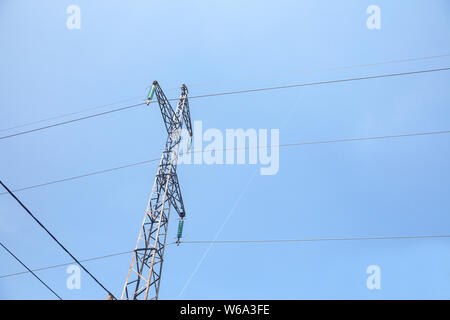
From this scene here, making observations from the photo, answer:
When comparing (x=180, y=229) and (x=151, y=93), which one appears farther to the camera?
(x=180, y=229)

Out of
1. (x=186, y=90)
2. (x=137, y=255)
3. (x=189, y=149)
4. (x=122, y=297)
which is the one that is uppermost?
(x=186, y=90)

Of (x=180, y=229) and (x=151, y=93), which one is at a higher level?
(x=151, y=93)

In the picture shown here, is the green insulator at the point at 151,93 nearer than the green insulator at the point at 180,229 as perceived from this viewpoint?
Yes

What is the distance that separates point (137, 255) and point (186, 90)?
913 centimetres

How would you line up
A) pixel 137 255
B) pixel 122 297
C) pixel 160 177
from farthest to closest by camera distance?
pixel 160 177
pixel 137 255
pixel 122 297

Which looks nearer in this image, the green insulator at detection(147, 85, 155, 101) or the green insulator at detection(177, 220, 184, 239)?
the green insulator at detection(147, 85, 155, 101)

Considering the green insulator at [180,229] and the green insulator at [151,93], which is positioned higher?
the green insulator at [151,93]

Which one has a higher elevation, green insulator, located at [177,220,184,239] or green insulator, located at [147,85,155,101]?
green insulator, located at [147,85,155,101]
